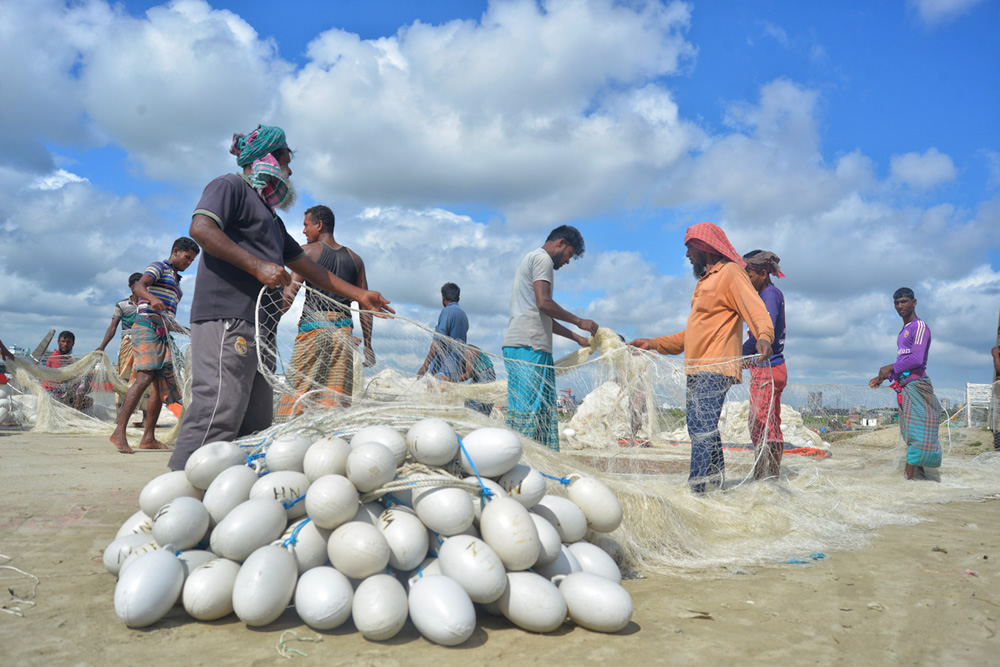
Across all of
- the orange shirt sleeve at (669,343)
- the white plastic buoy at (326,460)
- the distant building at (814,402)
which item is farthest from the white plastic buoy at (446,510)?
the distant building at (814,402)

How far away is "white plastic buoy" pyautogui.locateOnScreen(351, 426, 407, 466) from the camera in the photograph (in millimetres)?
2588

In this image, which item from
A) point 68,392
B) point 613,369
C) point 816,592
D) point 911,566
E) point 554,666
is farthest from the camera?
point 68,392

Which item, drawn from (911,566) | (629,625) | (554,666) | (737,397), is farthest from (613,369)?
(554,666)

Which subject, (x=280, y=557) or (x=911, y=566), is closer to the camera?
(x=280, y=557)

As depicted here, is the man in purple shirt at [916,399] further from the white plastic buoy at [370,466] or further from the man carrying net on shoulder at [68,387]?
the man carrying net on shoulder at [68,387]

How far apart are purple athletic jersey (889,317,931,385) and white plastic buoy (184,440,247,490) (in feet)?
22.6

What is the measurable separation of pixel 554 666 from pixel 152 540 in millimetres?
1656

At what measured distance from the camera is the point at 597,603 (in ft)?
7.23

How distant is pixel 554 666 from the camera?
1.93 meters

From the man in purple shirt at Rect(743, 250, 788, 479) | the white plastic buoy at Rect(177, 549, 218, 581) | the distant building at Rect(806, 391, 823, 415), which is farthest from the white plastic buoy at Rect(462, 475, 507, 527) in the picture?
the distant building at Rect(806, 391, 823, 415)

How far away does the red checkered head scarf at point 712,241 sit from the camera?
16.0 feet

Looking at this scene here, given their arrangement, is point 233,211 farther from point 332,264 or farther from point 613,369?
point 613,369

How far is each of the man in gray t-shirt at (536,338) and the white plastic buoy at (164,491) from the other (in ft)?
8.56

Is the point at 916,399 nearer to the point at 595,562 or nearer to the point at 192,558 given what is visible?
the point at 595,562
